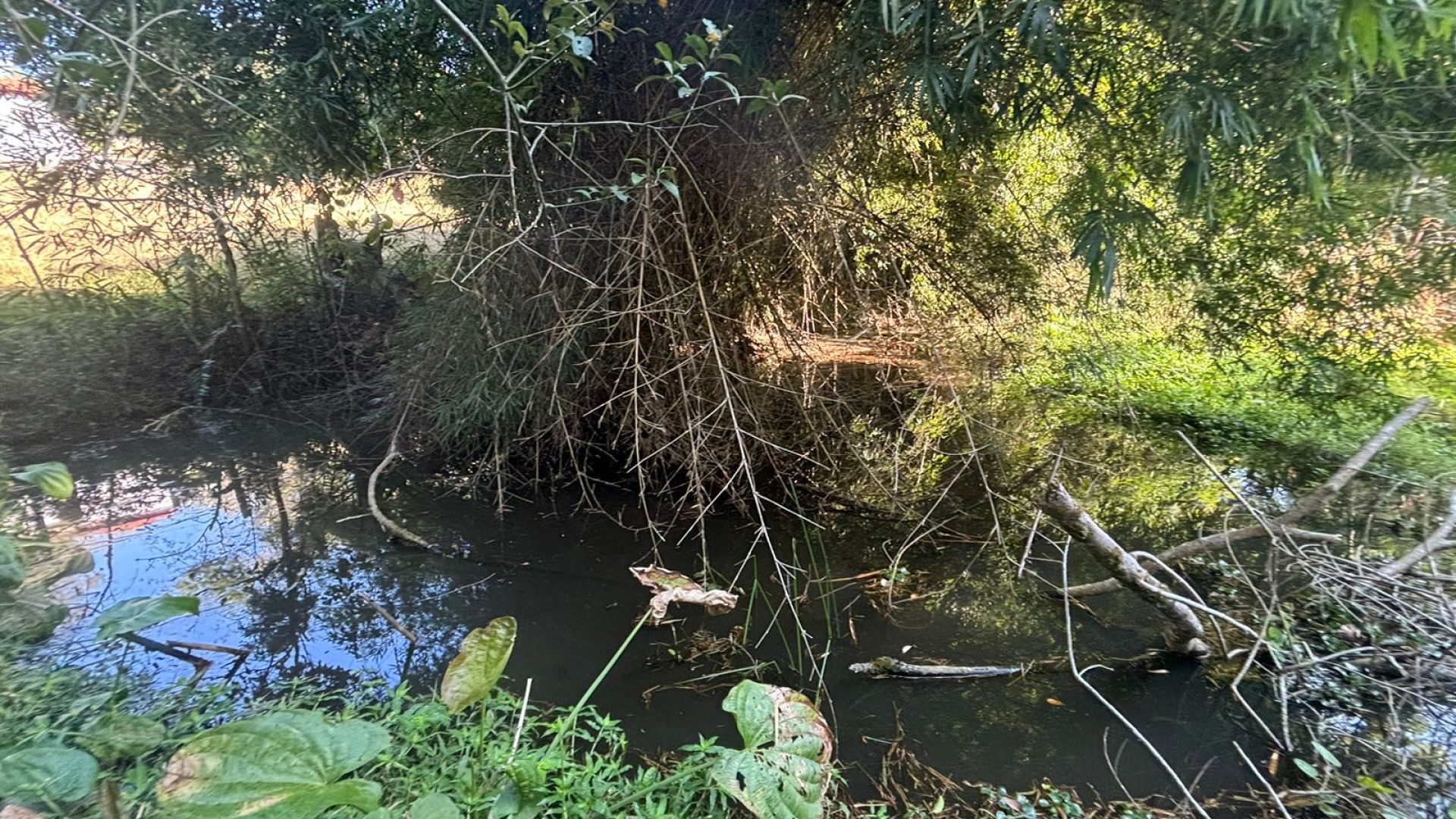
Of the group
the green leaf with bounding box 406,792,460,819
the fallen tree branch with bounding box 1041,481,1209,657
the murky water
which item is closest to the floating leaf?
the murky water

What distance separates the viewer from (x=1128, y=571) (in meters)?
2.24

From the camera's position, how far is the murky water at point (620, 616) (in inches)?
84.7

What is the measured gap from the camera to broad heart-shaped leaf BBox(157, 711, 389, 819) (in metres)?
1.26

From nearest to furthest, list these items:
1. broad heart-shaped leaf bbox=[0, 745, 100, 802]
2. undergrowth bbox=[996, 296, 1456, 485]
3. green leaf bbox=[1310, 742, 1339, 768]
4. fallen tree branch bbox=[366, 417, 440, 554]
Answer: broad heart-shaped leaf bbox=[0, 745, 100, 802] < green leaf bbox=[1310, 742, 1339, 768] < fallen tree branch bbox=[366, 417, 440, 554] < undergrowth bbox=[996, 296, 1456, 485]

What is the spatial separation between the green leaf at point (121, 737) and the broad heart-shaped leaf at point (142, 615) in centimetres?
22

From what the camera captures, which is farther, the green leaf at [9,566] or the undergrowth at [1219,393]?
the undergrowth at [1219,393]

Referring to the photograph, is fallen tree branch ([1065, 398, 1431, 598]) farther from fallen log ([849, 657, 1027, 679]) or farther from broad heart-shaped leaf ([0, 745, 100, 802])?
broad heart-shaped leaf ([0, 745, 100, 802])

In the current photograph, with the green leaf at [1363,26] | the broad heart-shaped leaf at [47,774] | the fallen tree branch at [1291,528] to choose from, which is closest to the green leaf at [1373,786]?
the fallen tree branch at [1291,528]

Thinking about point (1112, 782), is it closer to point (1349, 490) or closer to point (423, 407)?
point (1349, 490)

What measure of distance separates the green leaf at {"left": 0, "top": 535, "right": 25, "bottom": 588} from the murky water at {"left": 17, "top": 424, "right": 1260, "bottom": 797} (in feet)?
0.74

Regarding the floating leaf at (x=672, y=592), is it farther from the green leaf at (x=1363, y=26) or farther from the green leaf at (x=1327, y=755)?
the green leaf at (x=1363, y=26)

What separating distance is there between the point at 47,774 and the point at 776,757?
1.47 meters

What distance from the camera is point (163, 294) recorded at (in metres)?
4.09

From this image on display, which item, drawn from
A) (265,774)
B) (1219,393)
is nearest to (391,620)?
(265,774)
